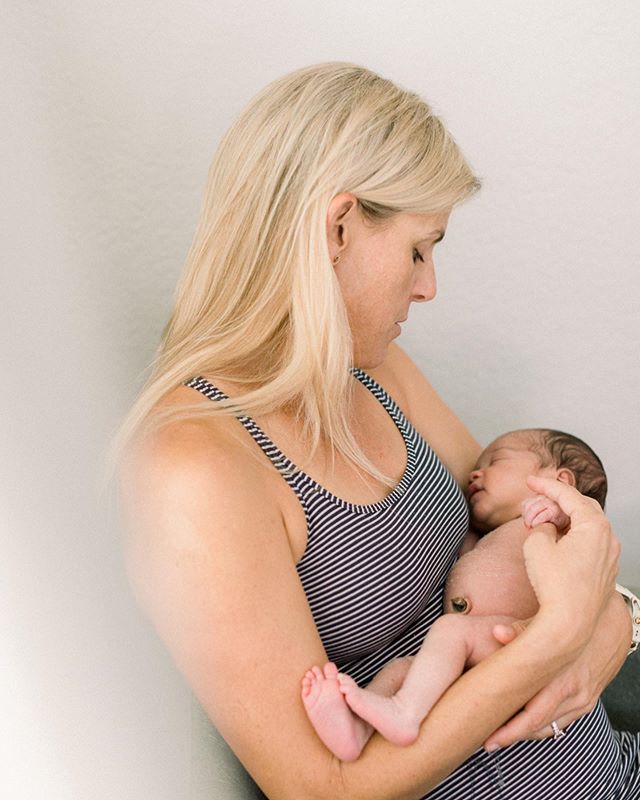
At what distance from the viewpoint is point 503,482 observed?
1448mm

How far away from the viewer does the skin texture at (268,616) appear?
0.94m

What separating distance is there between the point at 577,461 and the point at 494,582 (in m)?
0.31

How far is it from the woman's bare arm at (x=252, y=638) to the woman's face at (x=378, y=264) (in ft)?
0.91

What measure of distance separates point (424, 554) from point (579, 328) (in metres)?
0.81

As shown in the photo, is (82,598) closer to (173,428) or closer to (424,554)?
(173,428)

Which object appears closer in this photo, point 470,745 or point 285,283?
point 470,745

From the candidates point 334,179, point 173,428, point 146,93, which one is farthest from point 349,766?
point 146,93

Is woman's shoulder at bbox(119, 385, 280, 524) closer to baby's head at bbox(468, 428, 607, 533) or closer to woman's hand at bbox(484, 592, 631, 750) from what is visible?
woman's hand at bbox(484, 592, 631, 750)

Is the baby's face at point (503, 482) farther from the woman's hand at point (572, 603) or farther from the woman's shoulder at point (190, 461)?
the woman's shoulder at point (190, 461)

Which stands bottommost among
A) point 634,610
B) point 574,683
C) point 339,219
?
point 634,610

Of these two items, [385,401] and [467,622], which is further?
[385,401]

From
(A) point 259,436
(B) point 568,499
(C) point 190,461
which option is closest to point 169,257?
(A) point 259,436

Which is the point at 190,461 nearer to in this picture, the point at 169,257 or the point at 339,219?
the point at 339,219

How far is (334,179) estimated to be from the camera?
1101mm
